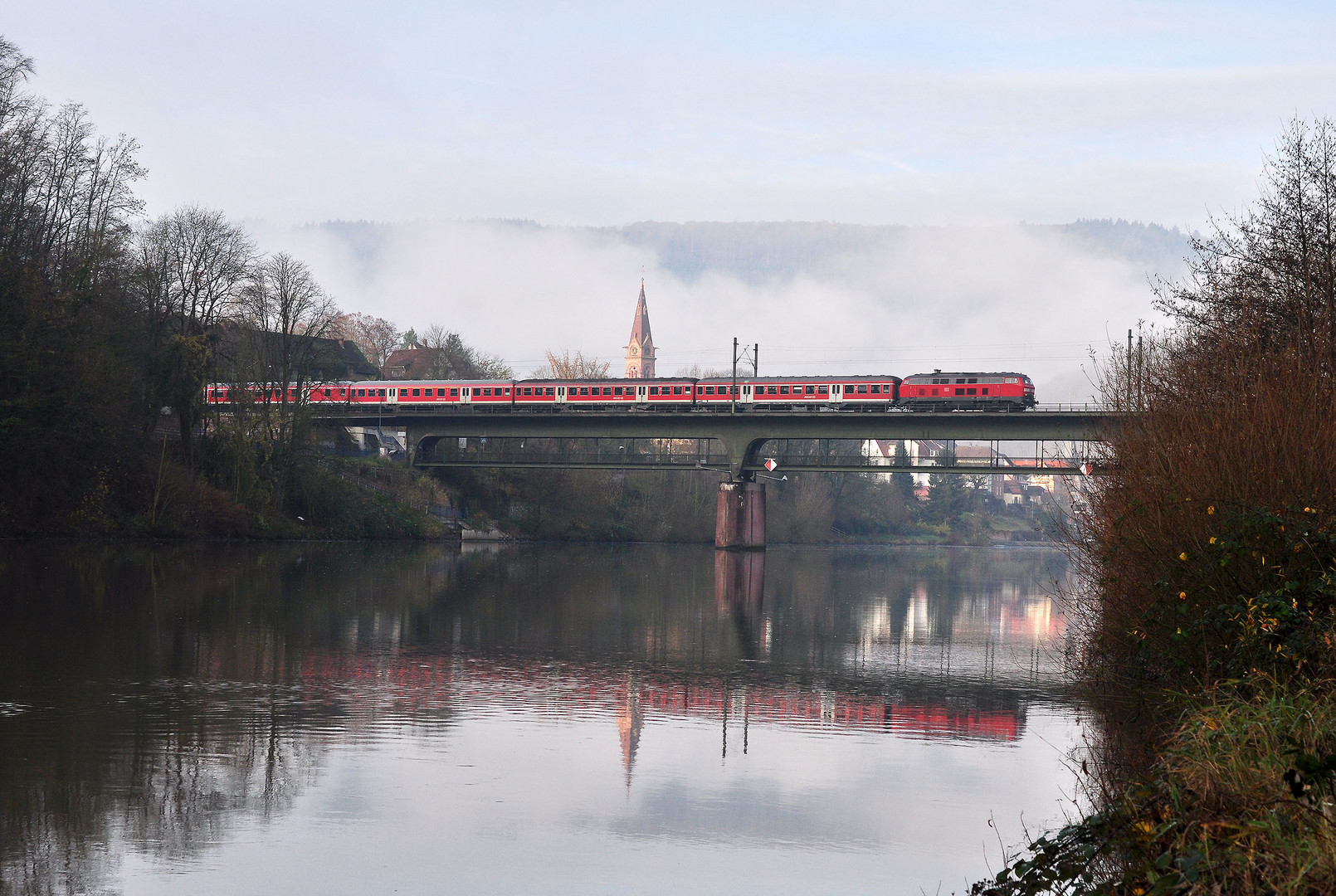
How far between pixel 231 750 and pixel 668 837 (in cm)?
544

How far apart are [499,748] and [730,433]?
6855 cm

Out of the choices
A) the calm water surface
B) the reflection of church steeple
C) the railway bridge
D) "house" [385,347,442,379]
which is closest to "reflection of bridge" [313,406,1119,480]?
the railway bridge

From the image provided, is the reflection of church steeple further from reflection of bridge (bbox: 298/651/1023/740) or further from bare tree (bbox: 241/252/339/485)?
bare tree (bbox: 241/252/339/485)

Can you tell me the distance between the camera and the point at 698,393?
84.6 m

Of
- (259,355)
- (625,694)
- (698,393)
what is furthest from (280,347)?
(625,694)

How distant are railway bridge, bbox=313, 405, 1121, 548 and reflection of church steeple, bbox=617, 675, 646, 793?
52854 mm

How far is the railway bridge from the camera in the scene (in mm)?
74438

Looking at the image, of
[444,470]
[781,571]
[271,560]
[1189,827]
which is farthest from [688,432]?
[1189,827]

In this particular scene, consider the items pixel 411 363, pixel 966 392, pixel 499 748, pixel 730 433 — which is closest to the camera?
pixel 499 748

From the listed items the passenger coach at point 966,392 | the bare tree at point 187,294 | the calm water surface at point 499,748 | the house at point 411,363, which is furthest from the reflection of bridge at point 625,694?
the house at point 411,363

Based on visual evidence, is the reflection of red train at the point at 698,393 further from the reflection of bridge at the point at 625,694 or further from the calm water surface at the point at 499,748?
the reflection of bridge at the point at 625,694

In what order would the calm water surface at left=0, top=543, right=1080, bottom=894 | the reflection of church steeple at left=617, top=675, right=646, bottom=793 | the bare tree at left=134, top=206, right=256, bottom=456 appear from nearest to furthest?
the calm water surface at left=0, top=543, right=1080, bottom=894, the reflection of church steeple at left=617, top=675, right=646, bottom=793, the bare tree at left=134, top=206, right=256, bottom=456

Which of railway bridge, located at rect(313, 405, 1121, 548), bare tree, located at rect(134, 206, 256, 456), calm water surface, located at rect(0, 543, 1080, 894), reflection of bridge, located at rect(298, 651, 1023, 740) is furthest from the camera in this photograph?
railway bridge, located at rect(313, 405, 1121, 548)

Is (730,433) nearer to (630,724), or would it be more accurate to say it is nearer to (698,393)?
(698,393)
